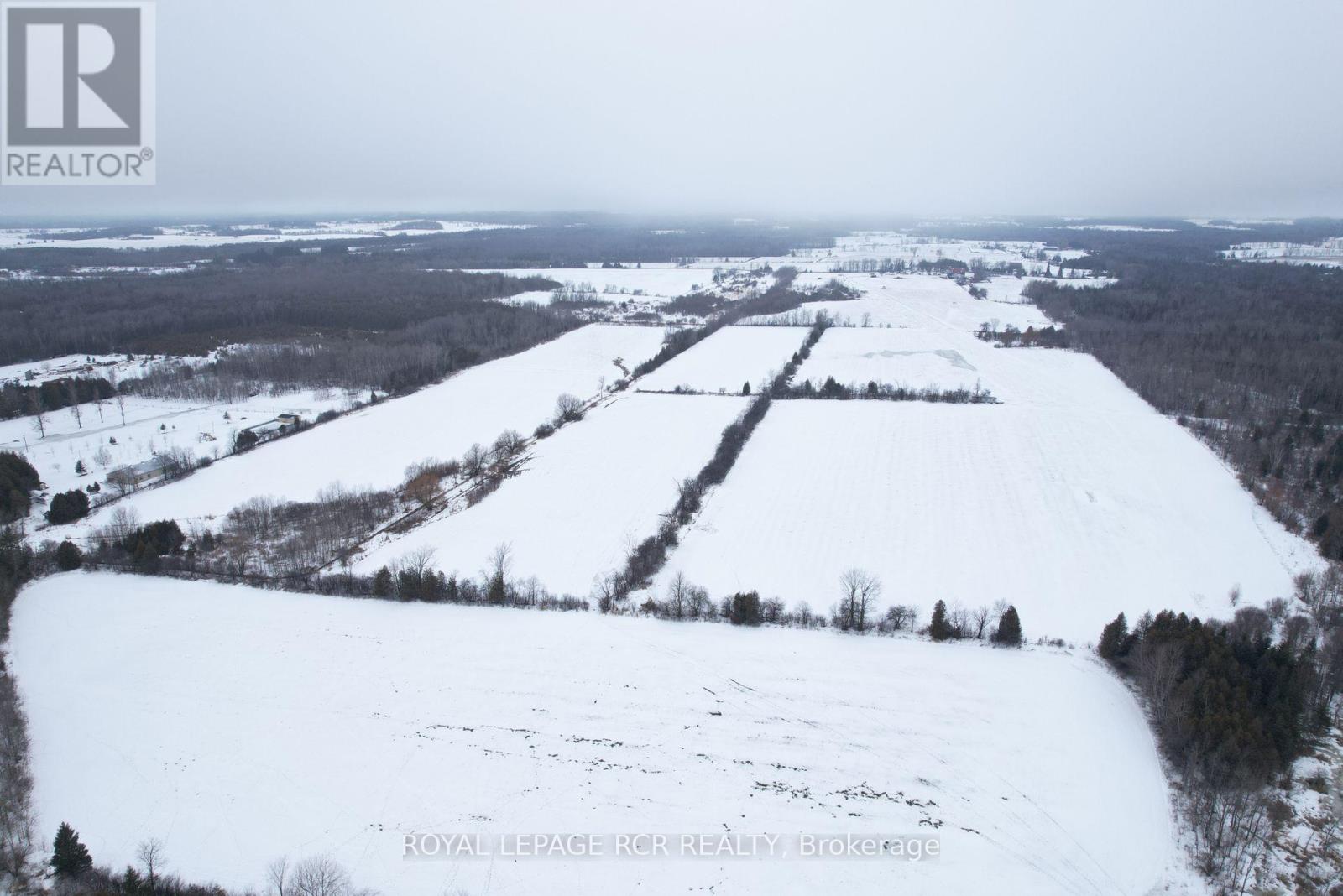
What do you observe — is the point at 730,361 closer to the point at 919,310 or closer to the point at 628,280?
the point at 919,310

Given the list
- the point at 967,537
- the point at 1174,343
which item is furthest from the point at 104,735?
the point at 1174,343

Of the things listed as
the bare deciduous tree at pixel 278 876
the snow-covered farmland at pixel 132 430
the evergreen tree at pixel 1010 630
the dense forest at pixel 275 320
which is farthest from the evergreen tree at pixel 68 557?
the evergreen tree at pixel 1010 630

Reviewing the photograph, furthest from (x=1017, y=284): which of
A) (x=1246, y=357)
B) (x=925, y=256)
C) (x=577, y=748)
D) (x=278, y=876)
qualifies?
(x=278, y=876)

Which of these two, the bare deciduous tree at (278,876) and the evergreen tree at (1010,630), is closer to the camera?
→ the bare deciduous tree at (278,876)

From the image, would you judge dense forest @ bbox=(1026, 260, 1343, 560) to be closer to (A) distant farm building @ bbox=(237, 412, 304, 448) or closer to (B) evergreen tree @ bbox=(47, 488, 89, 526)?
(B) evergreen tree @ bbox=(47, 488, 89, 526)

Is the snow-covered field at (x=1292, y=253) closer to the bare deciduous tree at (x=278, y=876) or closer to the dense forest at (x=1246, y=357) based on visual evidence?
the dense forest at (x=1246, y=357)

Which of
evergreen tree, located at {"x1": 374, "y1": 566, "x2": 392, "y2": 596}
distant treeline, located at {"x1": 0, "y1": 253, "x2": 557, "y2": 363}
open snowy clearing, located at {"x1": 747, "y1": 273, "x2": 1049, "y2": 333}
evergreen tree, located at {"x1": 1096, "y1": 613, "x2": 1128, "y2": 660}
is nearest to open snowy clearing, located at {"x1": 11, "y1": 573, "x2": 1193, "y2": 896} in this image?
evergreen tree, located at {"x1": 1096, "y1": 613, "x2": 1128, "y2": 660}

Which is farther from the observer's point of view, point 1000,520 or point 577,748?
point 1000,520
